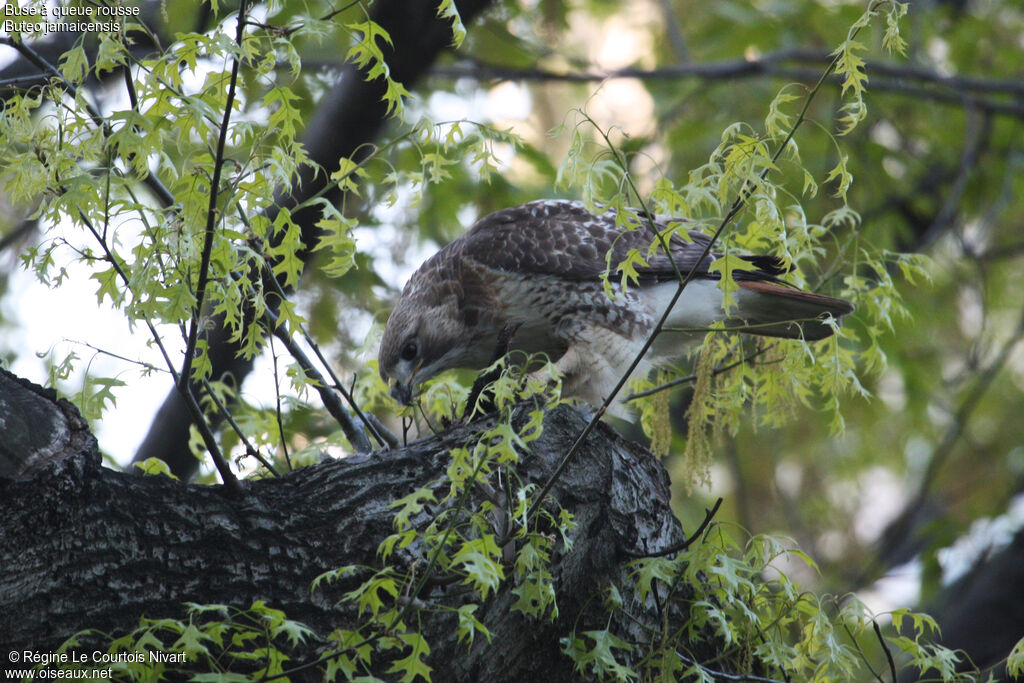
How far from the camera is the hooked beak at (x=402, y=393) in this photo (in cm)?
417

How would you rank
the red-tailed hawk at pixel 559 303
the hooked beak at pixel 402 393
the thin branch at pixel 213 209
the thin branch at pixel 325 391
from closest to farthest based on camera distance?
the thin branch at pixel 213 209 → the thin branch at pixel 325 391 → the red-tailed hawk at pixel 559 303 → the hooked beak at pixel 402 393

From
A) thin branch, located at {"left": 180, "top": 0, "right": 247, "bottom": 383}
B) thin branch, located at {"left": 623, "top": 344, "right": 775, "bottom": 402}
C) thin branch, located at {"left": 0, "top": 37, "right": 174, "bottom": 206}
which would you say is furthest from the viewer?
thin branch, located at {"left": 623, "top": 344, "right": 775, "bottom": 402}

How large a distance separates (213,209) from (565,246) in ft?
6.99

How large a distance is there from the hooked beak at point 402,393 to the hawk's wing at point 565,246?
0.64 metres

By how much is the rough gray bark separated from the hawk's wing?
3.73 feet

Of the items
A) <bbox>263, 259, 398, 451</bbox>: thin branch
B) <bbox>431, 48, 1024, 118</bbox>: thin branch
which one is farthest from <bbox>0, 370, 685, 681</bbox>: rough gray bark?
<bbox>431, 48, 1024, 118</bbox>: thin branch

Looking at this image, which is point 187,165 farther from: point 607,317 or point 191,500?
point 607,317

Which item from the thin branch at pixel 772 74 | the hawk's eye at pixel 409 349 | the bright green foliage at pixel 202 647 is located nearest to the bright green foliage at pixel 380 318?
the bright green foliage at pixel 202 647

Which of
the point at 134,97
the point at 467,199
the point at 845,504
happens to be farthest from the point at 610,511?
the point at 845,504

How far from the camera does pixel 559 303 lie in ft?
13.6

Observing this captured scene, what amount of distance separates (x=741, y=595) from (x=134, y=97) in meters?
2.24

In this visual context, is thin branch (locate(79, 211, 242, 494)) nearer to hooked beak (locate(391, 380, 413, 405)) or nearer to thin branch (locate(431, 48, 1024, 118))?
hooked beak (locate(391, 380, 413, 405))

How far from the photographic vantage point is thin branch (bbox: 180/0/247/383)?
2.10 meters

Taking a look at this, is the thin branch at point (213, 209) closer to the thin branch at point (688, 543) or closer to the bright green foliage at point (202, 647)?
the bright green foliage at point (202, 647)
